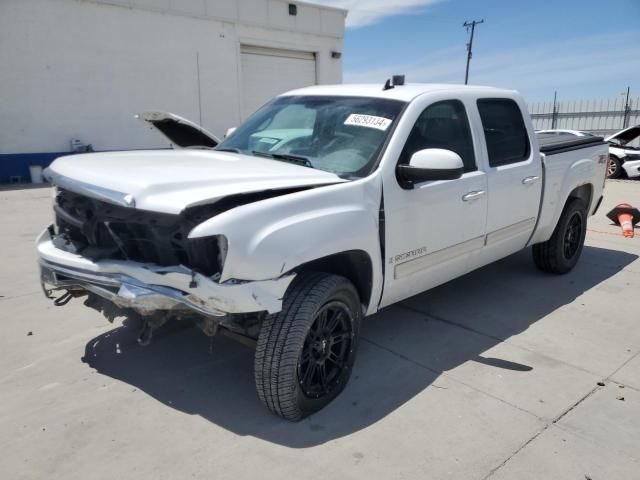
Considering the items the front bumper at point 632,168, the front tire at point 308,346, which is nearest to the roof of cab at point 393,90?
the front tire at point 308,346

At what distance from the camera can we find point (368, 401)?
3.25 m

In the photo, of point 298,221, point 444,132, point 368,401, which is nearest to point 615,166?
point 444,132

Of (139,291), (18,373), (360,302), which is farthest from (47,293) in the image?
(360,302)

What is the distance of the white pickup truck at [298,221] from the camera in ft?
8.69

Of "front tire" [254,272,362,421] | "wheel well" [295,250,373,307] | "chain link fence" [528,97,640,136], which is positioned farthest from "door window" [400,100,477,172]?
"chain link fence" [528,97,640,136]

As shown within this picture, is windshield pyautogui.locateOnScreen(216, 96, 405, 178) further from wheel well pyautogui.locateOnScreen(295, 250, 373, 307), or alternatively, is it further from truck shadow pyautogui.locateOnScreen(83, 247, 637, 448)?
truck shadow pyautogui.locateOnScreen(83, 247, 637, 448)

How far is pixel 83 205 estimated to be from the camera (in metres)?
3.16

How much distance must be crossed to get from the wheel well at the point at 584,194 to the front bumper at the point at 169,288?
4007 mm

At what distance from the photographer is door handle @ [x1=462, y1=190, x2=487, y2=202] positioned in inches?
153

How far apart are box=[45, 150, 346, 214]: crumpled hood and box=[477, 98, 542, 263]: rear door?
5.61 ft

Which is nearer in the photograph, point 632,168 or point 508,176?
point 508,176

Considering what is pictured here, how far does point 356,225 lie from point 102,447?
1.80 meters

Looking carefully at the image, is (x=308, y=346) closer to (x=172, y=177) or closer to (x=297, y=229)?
(x=297, y=229)

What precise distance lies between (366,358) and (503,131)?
2.26 meters
